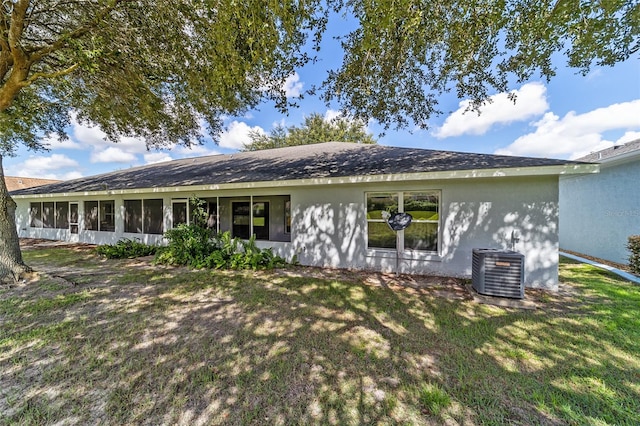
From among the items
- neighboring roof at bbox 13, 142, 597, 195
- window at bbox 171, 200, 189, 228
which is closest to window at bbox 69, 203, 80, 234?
neighboring roof at bbox 13, 142, 597, 195

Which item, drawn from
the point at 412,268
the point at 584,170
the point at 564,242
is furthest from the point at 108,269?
the point at 564,242

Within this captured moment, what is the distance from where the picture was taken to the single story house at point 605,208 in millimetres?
7398

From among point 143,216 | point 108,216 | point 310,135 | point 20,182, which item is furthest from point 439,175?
point 20,182

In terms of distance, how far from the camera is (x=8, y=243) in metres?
5.64

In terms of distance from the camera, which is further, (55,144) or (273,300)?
(55,144)

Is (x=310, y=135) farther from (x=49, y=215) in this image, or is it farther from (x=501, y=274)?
(x=501, y=274)

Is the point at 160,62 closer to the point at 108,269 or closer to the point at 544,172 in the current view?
the point at 108,269

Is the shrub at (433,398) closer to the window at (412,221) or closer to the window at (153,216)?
the window at (412,221)

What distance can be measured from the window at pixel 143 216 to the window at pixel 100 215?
92 cm

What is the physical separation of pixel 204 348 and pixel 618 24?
8.41 m

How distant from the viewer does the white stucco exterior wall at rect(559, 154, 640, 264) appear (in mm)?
7444

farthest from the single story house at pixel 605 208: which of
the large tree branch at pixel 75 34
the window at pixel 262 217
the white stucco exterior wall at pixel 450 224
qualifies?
the large tree branch at pixel 75 34

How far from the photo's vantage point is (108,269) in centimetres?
687

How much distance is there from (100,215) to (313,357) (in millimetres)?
12801
